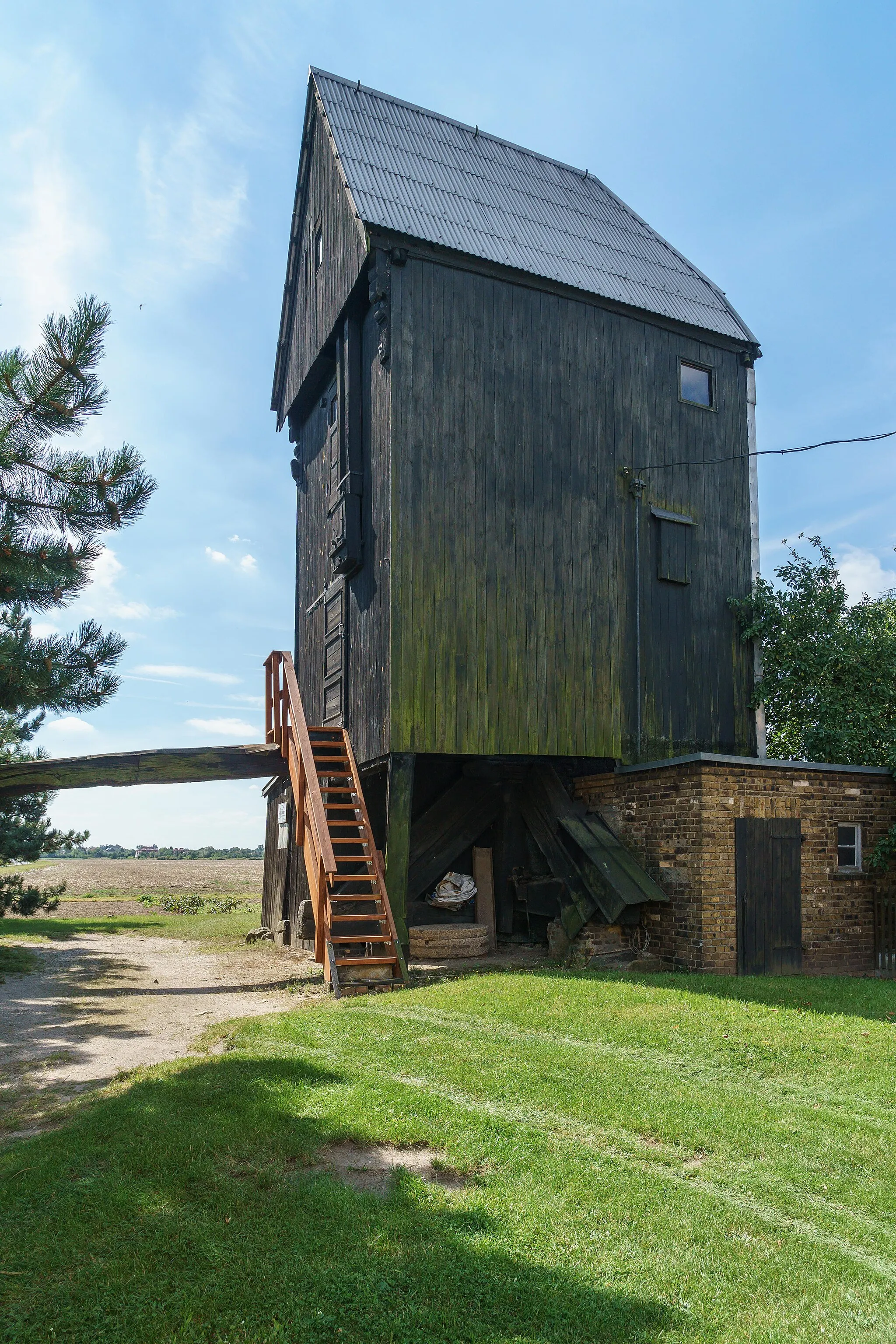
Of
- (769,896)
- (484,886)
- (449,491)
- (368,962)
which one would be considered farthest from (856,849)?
(449,491)

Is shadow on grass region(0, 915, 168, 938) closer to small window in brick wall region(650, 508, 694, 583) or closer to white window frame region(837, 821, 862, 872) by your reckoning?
small window in brick wall region(650, 508, 694, 583)

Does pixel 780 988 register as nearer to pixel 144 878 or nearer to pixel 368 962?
pixel 368 962

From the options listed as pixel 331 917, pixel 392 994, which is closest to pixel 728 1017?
pixel 392 994

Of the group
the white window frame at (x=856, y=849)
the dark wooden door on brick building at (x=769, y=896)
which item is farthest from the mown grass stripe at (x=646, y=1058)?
the white window frame at (x=856, y=849)

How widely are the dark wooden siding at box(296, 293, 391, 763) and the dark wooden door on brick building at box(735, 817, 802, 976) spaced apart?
463 cm

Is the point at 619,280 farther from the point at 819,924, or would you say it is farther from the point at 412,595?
the point at 819,924

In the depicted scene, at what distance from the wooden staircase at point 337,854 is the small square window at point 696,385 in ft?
24.2

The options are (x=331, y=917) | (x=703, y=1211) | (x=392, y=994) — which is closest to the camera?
(x=703, y=1211)

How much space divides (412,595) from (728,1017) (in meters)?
6.13

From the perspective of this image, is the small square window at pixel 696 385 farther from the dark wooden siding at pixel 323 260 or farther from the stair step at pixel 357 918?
the stair step at pixel 357 918

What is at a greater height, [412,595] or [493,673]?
[412,595]

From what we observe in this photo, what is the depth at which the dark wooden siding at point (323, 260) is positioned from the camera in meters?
13.6

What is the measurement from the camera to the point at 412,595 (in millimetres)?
11930

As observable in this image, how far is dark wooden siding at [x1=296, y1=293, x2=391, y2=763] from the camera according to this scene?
12172 millimetres
